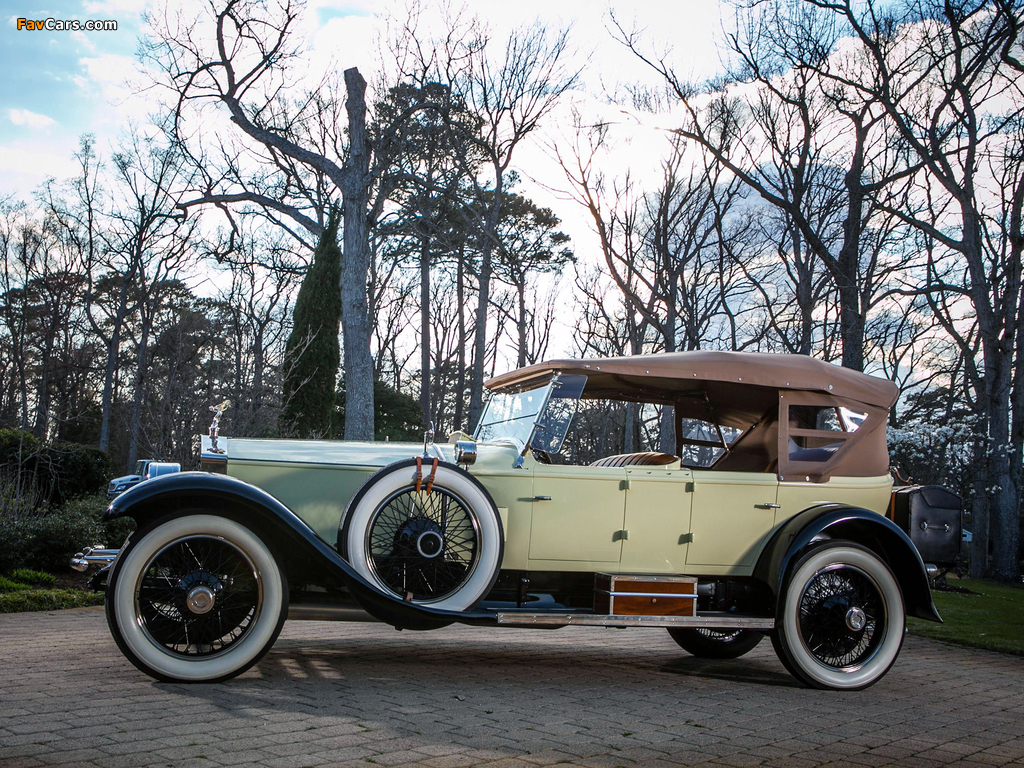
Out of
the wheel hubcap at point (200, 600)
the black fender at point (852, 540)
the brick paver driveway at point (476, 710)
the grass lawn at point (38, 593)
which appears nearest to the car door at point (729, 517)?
the black fender at point (852, 540)

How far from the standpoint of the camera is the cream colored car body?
5.41 m

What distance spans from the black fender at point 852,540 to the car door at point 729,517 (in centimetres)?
13

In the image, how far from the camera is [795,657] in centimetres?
550

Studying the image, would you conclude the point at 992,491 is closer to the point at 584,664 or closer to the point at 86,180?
the point at 584,664

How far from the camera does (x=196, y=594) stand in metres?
4.68

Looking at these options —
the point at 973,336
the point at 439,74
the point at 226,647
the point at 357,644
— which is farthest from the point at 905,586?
the point at 973,336

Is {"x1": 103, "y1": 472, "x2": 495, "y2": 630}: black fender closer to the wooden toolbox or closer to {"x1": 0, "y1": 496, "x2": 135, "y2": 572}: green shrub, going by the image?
the wooden toolbox

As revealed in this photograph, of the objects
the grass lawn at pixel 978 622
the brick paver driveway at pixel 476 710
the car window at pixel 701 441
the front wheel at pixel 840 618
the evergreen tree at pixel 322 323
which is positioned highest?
the evergreen tree at pixel 322 323

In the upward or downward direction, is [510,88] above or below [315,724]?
above

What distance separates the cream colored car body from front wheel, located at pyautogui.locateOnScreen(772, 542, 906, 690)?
397mm

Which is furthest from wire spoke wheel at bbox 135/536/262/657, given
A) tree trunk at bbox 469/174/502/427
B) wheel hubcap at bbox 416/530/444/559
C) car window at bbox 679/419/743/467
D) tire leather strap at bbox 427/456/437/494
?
tree trunk at bbox 469/174/502/427

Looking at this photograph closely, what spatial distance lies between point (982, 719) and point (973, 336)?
25.2 metres

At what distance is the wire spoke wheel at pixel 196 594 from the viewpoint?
15.4 ft

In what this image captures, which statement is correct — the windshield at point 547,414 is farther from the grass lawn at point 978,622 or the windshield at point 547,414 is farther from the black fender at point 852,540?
the grass lawn at point 978,622
